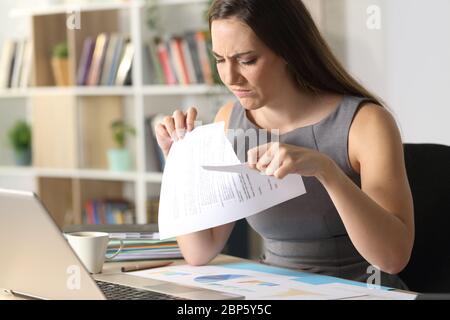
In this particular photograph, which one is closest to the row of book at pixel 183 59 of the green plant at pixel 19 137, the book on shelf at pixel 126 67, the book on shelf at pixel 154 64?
the book on shelf at pixel 154 64

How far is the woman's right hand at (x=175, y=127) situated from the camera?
1.67 metres

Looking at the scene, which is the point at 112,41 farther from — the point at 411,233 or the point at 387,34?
the point at 411,233

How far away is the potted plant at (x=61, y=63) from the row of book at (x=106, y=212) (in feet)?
2.17

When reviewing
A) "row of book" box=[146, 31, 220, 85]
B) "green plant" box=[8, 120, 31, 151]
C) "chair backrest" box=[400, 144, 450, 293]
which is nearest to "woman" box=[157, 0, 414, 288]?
"chair backrest" box=[400, 144, 450, 293]

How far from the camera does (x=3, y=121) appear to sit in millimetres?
4738

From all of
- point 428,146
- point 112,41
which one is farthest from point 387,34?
point 428,146

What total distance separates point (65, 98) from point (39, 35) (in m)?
0.39

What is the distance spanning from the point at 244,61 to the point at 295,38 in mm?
129

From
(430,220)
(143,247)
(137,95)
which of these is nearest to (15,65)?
(137,95)

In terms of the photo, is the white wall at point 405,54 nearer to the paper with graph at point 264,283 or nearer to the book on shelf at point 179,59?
the book on shelf at point 179,59

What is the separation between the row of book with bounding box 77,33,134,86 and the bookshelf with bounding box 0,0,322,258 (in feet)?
0.12

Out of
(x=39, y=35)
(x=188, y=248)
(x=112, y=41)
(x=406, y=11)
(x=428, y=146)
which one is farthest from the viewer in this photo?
(x=39, y=35)

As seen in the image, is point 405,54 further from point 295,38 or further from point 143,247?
point 143,247

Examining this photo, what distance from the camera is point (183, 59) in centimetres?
383
